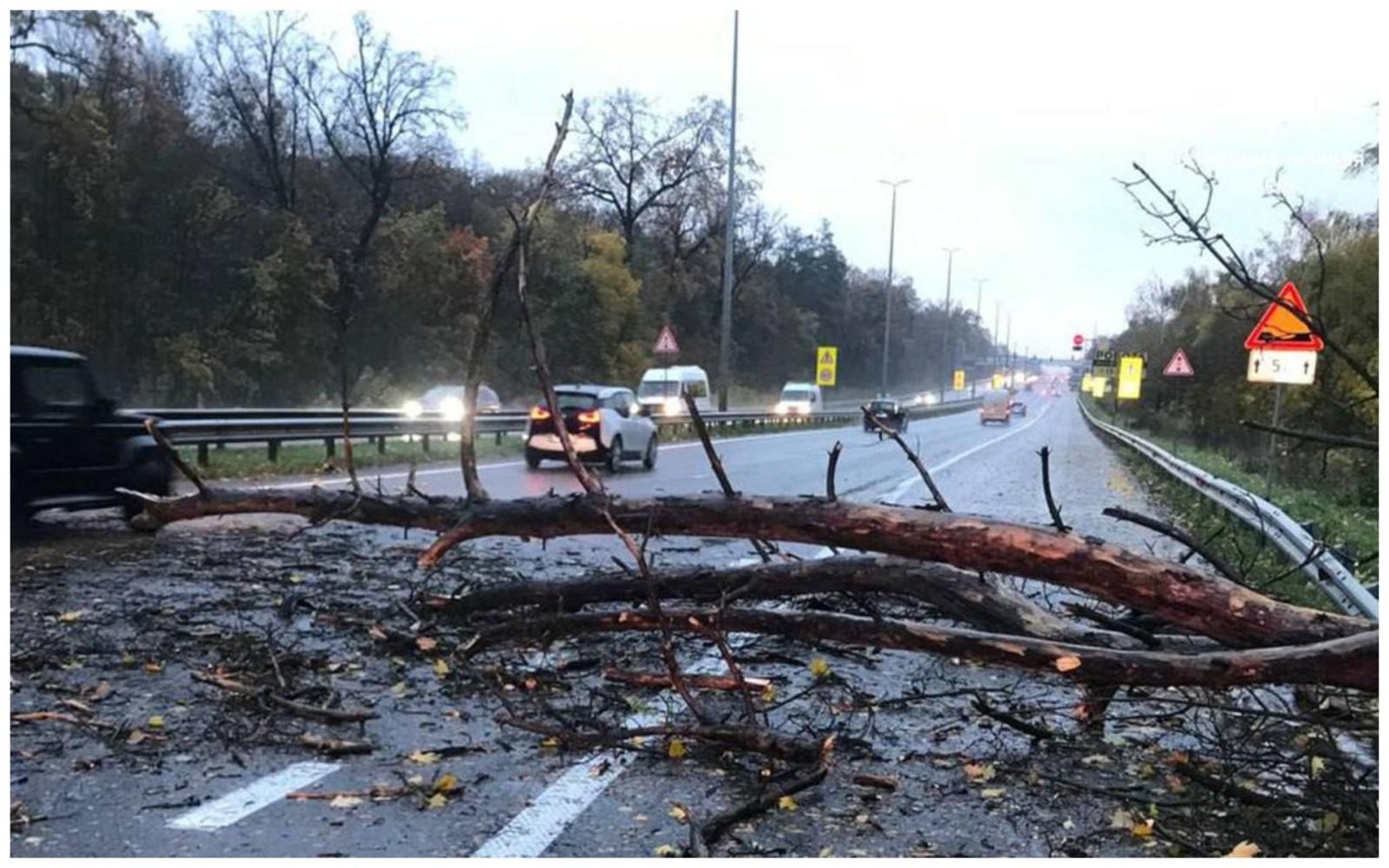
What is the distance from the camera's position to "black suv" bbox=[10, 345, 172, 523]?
764cm

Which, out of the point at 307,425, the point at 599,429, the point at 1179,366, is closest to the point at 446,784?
the point at 1179,366

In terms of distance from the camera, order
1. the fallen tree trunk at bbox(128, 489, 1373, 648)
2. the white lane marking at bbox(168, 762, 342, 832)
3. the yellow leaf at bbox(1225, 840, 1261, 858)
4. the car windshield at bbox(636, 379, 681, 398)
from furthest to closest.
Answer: the car windshield at bbox(636, 379, 681, 398) → the fallen tree trunk at bbox(128, 489, 1373, 648) → the white lane marking at bbox(168, 762, 342, 832) → the yellow leaf at bbox(1225, 840, 1261, 858)

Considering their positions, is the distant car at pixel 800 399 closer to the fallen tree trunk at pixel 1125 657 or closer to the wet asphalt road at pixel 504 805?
the wet asphalt road at pixel 504 805

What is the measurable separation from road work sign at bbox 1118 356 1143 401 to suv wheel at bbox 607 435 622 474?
726 centimetres

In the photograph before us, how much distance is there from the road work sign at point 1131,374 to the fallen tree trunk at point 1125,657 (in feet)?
→ 35.9

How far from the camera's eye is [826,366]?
28.0 meters

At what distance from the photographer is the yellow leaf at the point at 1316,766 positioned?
3.51m

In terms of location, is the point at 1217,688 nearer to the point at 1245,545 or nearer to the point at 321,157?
the point at 1245,545

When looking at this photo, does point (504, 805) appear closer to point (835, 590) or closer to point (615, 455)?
point (835, 590)

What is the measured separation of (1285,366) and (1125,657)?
5572 millimetres

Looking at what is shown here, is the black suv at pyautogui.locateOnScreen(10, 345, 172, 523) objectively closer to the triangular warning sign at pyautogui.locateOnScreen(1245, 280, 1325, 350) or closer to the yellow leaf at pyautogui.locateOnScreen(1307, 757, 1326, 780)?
the yellow leaf at pyautogui.locateOnScreen(1307, 757, 1326, 780)

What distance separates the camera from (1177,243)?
4160 millimetres

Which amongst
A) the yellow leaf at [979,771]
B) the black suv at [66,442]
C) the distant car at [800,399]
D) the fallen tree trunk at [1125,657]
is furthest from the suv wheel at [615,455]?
the distant car at [800,399]

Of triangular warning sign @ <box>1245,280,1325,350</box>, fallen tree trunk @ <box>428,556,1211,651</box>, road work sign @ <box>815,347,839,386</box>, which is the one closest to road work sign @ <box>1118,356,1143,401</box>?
triangular warning sign @ <box>1245,280,1325,350</box>
